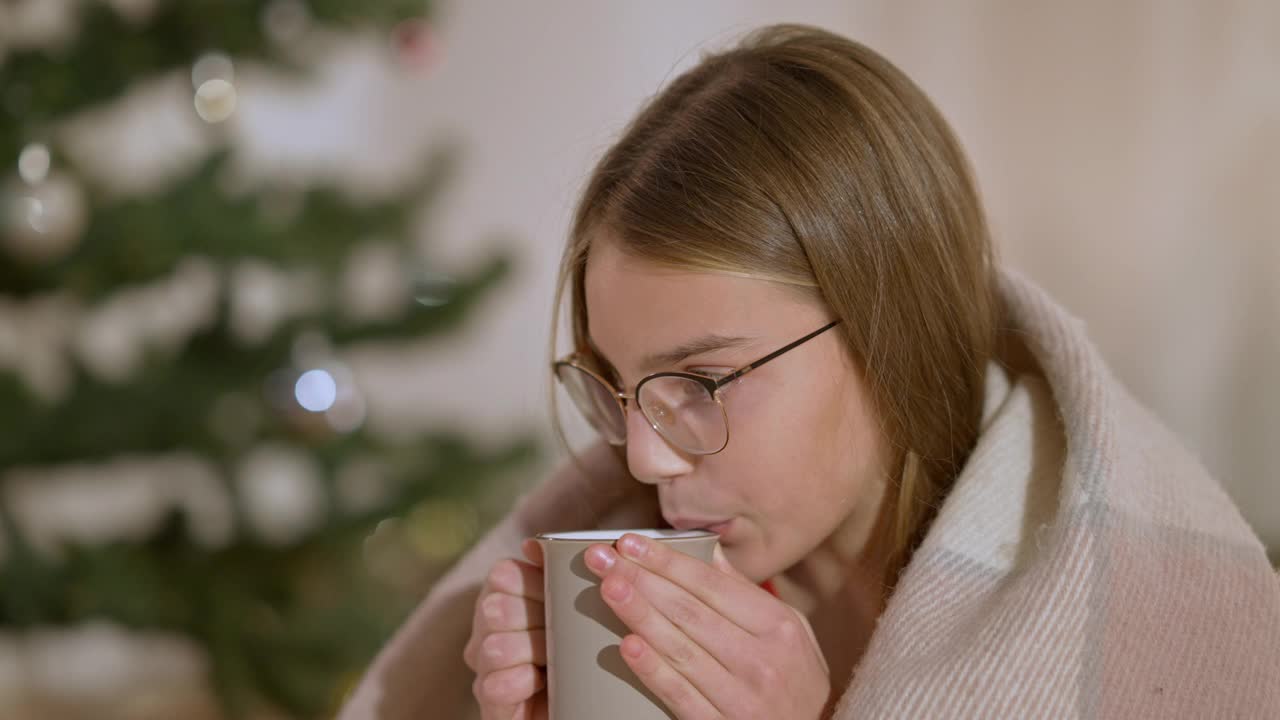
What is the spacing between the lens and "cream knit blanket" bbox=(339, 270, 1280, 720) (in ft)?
2.22

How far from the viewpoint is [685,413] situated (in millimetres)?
861

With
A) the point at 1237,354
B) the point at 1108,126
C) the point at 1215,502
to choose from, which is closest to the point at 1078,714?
the point at 1215,502

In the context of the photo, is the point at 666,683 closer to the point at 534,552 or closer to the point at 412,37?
the point at 534,552

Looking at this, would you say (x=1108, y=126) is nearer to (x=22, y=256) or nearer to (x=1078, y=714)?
(x=1078, y=714)

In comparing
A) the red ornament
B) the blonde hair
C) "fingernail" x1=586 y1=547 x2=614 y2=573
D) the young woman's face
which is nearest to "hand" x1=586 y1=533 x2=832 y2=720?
"fingernail" x1=586 y1=547 x2=614 y2=573

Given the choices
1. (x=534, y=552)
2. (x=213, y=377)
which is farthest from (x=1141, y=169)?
(x=213, y=377)

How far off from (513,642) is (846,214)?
43 centimetres

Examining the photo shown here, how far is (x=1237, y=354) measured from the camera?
2.06 metres

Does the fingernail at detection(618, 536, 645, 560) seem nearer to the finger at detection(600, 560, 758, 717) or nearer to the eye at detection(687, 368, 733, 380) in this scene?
the finger at detection(600, 560, 758, 717)

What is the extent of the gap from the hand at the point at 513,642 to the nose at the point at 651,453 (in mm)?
114

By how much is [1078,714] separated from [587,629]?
1.04 ft

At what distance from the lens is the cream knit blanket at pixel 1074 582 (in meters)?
0.68

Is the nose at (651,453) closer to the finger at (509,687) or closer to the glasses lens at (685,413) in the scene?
the glasses lens at (685,413)

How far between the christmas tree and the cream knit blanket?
164 cm
